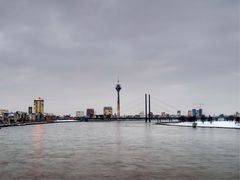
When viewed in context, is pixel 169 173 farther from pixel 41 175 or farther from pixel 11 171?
pixel 11 171

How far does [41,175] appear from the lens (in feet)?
76.0

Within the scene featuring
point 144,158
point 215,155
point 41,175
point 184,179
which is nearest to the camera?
point 184,179

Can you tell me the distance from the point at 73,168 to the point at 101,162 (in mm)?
3780

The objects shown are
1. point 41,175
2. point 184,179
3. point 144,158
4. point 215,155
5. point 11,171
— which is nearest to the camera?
point 184,179

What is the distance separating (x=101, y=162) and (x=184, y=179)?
972cm

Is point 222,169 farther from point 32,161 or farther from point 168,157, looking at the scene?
point 32,161

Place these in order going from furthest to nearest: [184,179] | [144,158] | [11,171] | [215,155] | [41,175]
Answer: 1. [215,155]
2. [144,158]
3. [11,171]
4. [41,175]
5. [184,179]

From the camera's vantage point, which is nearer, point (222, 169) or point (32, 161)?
point (222, 169)

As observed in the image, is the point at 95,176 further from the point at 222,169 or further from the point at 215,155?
the point at 215,155

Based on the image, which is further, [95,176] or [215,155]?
[215,155]

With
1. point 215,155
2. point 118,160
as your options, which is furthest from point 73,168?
point 215,155

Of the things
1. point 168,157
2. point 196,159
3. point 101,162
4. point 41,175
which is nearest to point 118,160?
point 101,162

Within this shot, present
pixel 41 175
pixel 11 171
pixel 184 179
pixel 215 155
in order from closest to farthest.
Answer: pixel 184 179 < pixel 41 175 < pixel 11 171 < pixel 215 155

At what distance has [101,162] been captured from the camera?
2948cm
